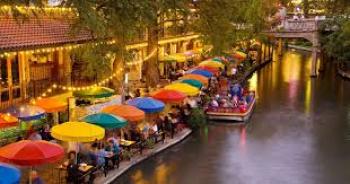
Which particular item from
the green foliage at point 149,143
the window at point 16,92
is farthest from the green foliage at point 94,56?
the green foliage at point 149,143

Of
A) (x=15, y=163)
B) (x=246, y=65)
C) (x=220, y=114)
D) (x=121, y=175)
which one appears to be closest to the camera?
(x=15, y=163)

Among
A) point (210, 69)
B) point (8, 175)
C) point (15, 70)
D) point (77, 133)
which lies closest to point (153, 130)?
point (77, 133)

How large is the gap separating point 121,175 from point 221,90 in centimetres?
2007

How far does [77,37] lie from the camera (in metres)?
24.6

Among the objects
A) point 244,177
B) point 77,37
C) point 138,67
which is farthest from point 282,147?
point 138,67

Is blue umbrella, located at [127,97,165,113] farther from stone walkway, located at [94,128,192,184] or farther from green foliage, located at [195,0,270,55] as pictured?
green foliage, located at [195,0,270,55]

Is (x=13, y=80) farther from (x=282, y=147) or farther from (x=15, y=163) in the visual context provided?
(x=282, y=147)

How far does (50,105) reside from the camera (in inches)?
860

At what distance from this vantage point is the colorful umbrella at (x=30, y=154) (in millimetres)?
15117

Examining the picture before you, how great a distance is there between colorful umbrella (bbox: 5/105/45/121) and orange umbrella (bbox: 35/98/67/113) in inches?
26.1

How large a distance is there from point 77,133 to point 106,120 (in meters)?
2.64

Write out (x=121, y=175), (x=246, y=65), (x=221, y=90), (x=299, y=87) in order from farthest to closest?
1. (x=246, y=65)
2. (x=299, y=87)
3. (x=221, y=90)
4. (x=121, y=175)

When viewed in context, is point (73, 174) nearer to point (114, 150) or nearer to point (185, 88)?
point (114, 150)

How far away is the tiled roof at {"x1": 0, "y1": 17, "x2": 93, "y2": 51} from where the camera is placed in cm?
2030
